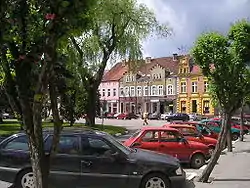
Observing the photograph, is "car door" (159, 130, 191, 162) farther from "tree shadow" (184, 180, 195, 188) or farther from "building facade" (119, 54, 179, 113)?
"building facade" (119, 54, 179, 113)

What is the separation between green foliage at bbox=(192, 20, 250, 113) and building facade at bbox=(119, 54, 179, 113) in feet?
275

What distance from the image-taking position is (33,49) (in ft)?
17.0

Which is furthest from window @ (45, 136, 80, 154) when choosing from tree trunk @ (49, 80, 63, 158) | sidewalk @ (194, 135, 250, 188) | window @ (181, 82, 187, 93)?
window @ (181, 82, 187, 93)

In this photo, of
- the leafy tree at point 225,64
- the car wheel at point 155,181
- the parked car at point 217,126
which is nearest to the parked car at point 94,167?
the car wheel at point 155,181

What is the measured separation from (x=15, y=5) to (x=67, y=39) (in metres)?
0.66

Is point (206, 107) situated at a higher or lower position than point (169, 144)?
higher

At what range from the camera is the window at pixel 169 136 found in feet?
55.4

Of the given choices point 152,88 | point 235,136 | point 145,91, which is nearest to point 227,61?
point 235,136

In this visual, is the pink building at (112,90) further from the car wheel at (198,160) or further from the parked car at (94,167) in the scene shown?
the parked car at (94,167)

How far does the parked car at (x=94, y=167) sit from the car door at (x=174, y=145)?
221 inches

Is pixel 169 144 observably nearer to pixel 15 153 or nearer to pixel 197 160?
pixel 197 160

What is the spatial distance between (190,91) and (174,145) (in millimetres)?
80113

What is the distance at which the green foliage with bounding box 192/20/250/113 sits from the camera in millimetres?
13031

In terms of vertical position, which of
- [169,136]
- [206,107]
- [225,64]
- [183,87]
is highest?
[183,87]
